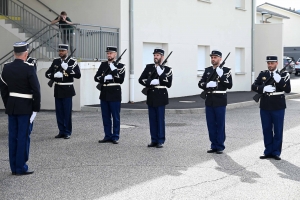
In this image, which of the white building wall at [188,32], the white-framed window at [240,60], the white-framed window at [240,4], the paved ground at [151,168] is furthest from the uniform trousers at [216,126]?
the white-framed window at [240,4]

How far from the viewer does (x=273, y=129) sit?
10781mm

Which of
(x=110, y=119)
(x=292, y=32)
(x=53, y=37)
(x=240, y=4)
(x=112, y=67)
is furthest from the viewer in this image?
(x=292, y=32)

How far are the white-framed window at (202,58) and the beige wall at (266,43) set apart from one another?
4.77 metres

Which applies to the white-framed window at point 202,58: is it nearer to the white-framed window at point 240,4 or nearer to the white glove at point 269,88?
the white-framed window at point 240,4

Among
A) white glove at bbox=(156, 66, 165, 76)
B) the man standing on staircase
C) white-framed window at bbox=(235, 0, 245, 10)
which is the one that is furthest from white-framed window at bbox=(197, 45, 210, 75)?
white glove at bbox=(156, 66, 165, 76)

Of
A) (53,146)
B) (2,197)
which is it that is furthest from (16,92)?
(53,146)

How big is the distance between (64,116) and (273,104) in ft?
15.8

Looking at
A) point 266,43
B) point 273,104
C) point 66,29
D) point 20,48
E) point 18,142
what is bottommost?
point 18,142

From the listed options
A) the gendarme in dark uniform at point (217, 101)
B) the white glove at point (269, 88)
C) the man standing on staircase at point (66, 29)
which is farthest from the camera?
the man standing on staircase at point (66, 29)

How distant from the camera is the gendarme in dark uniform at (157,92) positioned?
11891mm

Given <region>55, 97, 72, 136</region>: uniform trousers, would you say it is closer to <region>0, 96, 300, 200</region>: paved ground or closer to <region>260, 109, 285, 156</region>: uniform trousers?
<region>0, 96, 300, 200</region>: paved ground

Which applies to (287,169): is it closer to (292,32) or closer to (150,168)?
(150,168)

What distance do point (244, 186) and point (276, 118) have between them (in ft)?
8.43

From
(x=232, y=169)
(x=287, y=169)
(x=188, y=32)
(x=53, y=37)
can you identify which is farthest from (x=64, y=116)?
(x=188, y=32)
